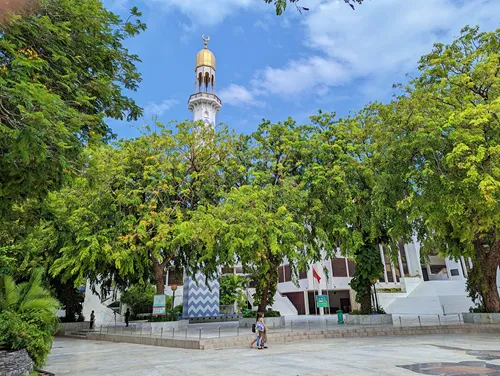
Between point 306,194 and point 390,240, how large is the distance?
567 cm

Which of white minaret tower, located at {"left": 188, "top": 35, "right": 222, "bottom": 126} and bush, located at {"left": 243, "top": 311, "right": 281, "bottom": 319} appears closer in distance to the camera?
bush, located at {"left": 243, "top": 311, "right": 281, "bottom": 319}

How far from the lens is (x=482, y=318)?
17609 mm

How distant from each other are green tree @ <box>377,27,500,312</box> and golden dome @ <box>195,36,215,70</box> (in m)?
31.5

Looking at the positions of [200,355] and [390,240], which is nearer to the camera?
[200,355]

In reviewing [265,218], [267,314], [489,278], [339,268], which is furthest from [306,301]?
[265,218]

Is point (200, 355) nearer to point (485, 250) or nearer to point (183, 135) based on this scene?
point (183, 135)

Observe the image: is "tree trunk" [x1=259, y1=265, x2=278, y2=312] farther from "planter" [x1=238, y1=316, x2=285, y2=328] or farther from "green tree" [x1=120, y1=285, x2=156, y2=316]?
"green tree" [x1=120, y1=285, x2=156, y2=316]

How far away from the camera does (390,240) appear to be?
19.4m

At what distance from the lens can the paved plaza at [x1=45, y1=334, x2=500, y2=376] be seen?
816 centimetres

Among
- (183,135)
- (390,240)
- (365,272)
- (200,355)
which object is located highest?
(183,135)

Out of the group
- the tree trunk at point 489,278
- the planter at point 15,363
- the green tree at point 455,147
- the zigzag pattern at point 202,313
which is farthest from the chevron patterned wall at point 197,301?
the planter at point 15,363

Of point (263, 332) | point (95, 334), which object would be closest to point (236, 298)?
point (95, 334)

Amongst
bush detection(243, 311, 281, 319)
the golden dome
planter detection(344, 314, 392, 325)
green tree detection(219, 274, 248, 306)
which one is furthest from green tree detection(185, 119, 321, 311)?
the golden dome

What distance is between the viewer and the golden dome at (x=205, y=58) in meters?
44.3
